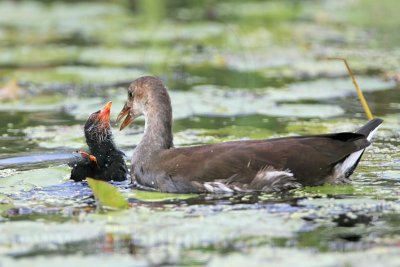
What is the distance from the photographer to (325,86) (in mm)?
12461

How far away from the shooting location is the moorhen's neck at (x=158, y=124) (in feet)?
25.7

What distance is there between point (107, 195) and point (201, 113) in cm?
448

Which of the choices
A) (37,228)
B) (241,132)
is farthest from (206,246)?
(241,132)

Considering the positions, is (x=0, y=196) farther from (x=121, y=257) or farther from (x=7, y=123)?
(x=7, y=123)

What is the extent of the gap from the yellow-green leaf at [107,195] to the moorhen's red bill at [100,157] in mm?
1268

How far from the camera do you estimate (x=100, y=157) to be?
27.4 ft

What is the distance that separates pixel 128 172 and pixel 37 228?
7.33 ft

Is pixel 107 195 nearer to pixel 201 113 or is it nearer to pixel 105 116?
pixel 105 116

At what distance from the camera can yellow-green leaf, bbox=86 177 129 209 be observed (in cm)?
667

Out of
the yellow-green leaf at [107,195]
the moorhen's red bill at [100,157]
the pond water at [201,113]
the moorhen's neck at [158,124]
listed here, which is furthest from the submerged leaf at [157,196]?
the moorhen's red bill at [100,157]

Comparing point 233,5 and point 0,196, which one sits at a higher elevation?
point 233,5

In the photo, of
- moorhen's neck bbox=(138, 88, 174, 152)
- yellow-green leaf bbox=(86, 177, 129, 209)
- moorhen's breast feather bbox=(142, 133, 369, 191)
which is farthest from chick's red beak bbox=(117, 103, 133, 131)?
yellow-green leaf bbox=(86, 177, 129, 209)

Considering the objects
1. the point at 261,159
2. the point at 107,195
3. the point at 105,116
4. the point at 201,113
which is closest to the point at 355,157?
the point at 261,159

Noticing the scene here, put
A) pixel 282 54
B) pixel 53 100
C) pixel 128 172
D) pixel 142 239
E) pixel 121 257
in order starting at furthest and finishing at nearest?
pixel 282 54 → pixel 53 100 → pixel 128 172 → pixel 142 239 → pixel 121 257
